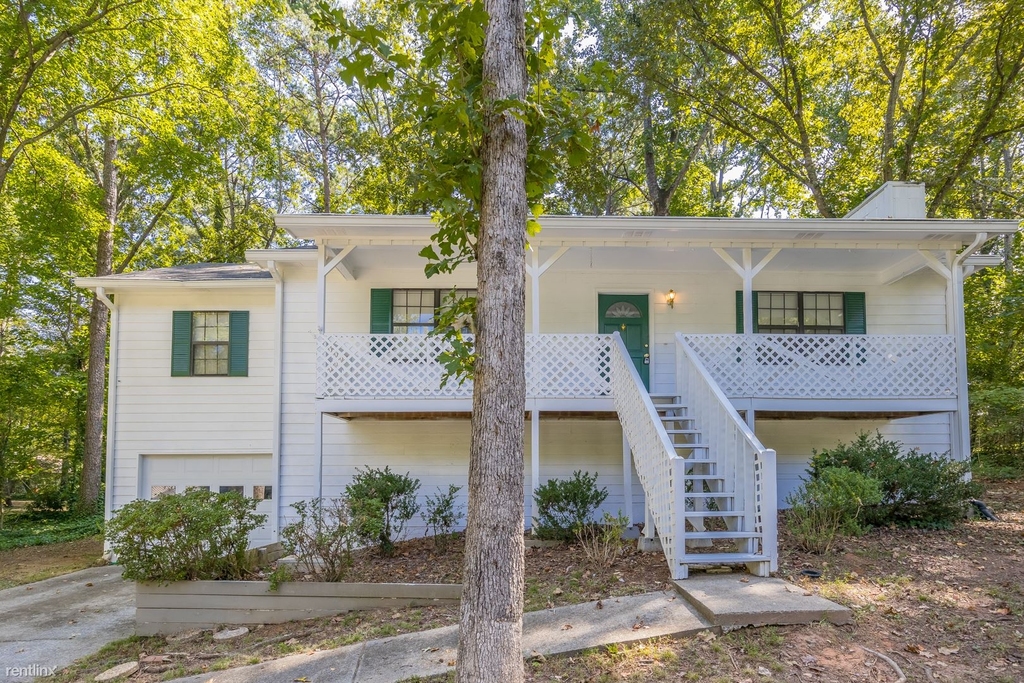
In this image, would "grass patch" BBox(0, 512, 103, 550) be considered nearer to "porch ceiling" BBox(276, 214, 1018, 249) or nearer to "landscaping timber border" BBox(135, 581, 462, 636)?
"landscaping timber border" BBox(135, 581, 462, 636)

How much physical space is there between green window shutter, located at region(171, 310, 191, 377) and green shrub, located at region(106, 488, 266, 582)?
405cm

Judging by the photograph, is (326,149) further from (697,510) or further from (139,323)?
(697,510)

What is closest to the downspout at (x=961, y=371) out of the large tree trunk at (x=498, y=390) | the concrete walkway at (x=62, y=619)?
the large tree trunk at (x=498, y=390)

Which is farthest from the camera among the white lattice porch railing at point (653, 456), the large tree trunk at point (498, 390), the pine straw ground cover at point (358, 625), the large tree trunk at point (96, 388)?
the large tree trunk at point (96, 388)

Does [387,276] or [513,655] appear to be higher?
[387,276]

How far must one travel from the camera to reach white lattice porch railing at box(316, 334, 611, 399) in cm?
870

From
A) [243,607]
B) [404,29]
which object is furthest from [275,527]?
[404,29]

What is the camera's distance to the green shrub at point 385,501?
7.30 metres

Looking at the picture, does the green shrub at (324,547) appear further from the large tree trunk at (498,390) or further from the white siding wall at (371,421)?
the large tree trunk at (498,390)

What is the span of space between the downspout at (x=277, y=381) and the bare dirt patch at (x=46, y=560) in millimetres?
3348

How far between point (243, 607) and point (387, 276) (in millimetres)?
5472

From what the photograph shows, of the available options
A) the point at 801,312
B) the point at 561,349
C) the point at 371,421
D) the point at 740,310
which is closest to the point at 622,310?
the point at 740,310

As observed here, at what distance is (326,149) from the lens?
19.5 m

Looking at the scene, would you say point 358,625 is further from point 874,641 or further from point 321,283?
point 321,283
